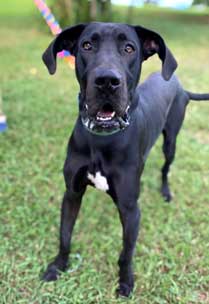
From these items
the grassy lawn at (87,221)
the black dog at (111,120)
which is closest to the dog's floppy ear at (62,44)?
the black dog at (111,120)

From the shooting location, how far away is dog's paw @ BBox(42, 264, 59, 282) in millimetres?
2906

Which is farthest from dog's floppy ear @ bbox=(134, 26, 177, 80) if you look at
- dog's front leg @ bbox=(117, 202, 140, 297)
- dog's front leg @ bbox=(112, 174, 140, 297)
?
dog's front leg @ bbox=(117, 202, 140, 297)

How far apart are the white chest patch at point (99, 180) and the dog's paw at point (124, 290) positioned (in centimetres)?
68

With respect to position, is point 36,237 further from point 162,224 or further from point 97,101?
point 97,101

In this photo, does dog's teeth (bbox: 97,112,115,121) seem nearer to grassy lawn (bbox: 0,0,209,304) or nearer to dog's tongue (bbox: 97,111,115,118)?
dog's tongue (bbox: 97,111,115,118)

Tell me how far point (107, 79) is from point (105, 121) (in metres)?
0.35

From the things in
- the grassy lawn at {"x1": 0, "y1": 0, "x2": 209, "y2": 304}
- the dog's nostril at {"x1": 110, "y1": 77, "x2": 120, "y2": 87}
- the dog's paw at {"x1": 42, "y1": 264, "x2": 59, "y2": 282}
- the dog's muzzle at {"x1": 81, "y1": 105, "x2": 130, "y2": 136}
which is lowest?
the grassy lawn at {"x1": 0, "y1": 0, "x2": 209, "y2": 304}

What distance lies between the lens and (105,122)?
93.0 inches

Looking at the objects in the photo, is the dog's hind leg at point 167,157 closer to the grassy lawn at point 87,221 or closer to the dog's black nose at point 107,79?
the grassy lawn at point 87,221

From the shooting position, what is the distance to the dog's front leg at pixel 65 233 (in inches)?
113

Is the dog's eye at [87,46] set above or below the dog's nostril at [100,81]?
above

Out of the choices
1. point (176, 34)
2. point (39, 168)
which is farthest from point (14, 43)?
point (39, 168)

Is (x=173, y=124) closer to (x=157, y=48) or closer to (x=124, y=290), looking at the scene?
(x=157, y=48)

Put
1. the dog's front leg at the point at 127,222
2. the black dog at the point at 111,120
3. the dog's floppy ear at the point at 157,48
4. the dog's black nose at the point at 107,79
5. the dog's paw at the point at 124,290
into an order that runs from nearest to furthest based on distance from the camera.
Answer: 1. the dog's black nose at the point at 107,79
2. the black dog at the point at 111,120
3. the dog's floppy ear at the point at 157,48
4. the dog's front leg at the point at 127,222
5. the dog's paw at the point at 124,290
